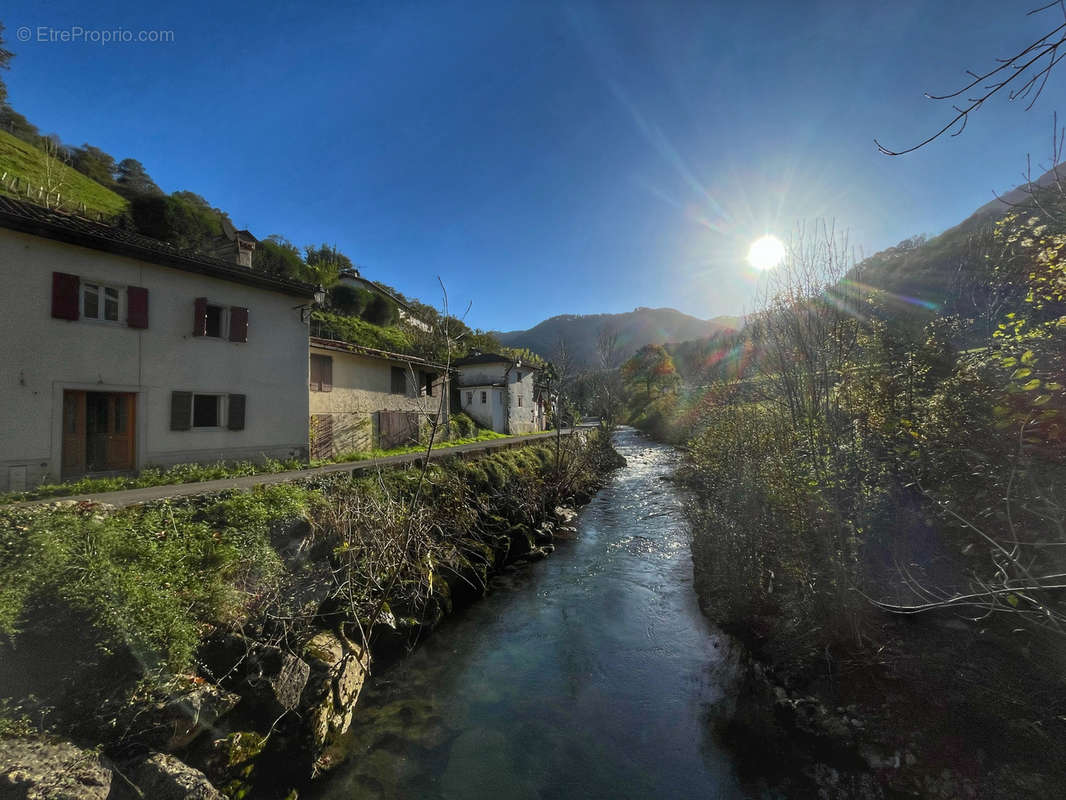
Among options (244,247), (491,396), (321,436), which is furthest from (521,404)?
(244,247)

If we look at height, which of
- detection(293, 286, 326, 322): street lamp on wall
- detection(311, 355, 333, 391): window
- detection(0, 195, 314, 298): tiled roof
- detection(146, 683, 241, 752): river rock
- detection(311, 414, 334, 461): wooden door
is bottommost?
detection(146, 683, 241, 752): river rock

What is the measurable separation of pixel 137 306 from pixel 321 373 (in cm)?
619

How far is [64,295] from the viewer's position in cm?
982

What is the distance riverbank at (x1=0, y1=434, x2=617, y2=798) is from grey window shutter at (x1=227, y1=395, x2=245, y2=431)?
5894mm

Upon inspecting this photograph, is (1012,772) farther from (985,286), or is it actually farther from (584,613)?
(985,286)

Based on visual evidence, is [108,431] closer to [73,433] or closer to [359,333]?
[73,433]

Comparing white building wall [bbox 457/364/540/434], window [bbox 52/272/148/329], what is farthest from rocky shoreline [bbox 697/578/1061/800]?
white building wall [bbox 457/364/540/434]

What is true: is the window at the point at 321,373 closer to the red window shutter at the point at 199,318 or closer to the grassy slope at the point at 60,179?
the red window shutter at the point at 199,318

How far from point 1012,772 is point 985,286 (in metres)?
6.73

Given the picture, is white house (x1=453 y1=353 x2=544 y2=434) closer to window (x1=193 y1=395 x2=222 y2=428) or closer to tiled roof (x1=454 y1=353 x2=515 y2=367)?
tiled roof (x1=454 y1=353 x2=515 y2=367)

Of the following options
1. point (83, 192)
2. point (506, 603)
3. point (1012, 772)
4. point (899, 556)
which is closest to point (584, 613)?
point (506, 603)

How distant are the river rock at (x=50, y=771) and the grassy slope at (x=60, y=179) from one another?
30.2 meters

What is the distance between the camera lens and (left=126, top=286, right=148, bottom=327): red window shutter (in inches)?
426

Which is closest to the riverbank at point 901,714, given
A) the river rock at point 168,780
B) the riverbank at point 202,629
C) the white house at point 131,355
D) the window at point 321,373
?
the riverbank at point 202,629
